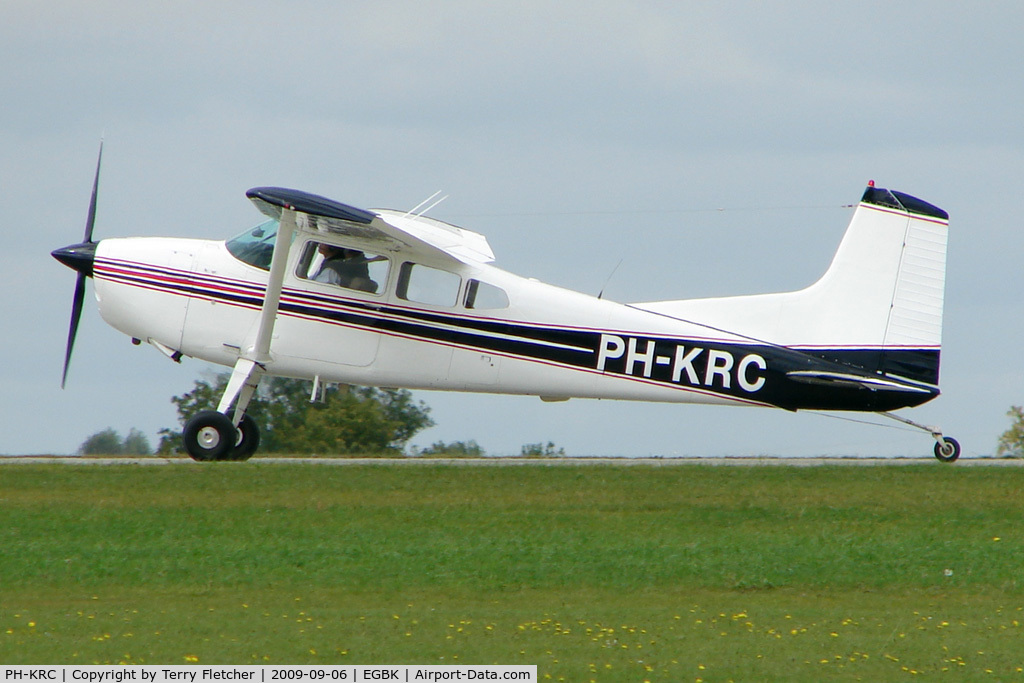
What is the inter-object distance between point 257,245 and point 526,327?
3.59 metres

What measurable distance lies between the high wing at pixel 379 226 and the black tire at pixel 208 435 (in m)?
2.63

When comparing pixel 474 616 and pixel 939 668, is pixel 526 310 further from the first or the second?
pixel 939 668

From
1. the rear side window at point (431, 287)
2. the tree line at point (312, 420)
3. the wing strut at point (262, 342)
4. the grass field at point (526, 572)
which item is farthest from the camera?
the tree line at point (312, 420)

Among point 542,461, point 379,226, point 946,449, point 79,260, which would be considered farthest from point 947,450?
point 79,260

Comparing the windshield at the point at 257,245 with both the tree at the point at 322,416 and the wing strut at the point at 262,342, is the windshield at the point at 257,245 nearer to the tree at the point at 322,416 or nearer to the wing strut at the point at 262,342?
the wing strut at the point at 262,342

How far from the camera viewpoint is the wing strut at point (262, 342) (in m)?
14.5

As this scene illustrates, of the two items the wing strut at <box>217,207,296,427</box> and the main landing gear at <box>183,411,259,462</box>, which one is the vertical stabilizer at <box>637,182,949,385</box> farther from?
the main landing gear at <box>183,411,259,462</box>

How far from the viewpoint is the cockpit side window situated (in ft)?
50.1

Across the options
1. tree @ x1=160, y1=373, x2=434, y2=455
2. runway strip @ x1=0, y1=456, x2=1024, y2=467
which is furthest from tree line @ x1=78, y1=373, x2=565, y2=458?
runway strip @ x1=0, y1=456, x2=1024, y2=467

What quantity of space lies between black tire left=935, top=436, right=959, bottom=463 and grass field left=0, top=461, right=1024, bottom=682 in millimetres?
1180

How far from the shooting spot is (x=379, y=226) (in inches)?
559

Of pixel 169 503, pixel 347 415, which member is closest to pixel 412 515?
pixel 169 503

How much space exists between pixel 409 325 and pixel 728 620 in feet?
24.6

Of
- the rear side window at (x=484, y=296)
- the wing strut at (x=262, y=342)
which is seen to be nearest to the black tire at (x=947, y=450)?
the rear side window at (x=484, y=296)
